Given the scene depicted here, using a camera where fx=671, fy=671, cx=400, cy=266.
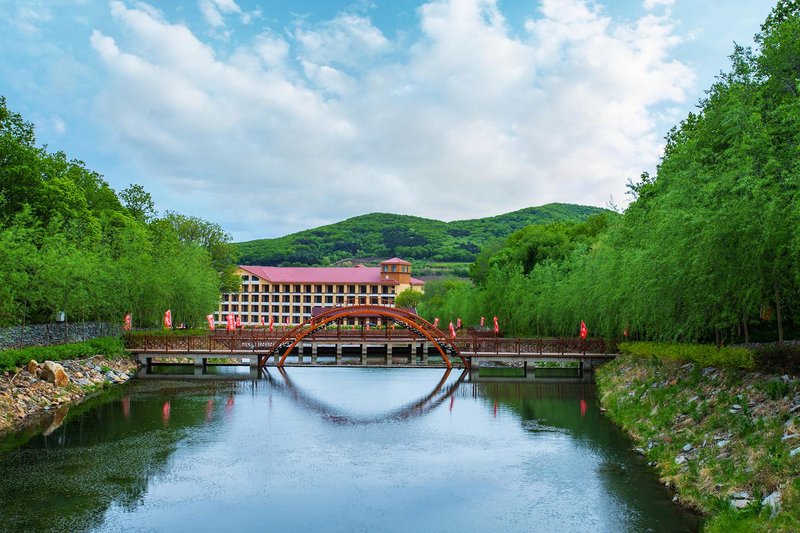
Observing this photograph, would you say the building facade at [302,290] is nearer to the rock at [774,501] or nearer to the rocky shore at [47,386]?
the rocky shore at [47,386]

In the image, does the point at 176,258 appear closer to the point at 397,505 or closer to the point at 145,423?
the point at 145,423

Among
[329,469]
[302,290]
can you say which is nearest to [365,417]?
[329,469]

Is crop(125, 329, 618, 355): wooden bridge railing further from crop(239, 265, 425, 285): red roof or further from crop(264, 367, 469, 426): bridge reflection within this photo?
crop(239, 265, 425, 285): red roof

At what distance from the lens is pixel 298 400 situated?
100 ft

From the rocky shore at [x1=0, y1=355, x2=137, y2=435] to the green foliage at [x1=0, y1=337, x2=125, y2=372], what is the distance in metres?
0.34

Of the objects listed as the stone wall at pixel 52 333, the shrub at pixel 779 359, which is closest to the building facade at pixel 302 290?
the stone wall at pixel 52 333

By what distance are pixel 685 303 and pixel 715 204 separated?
12.9 feet

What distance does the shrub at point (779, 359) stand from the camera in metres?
15.3

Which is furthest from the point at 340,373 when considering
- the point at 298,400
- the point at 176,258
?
the point at 176,258

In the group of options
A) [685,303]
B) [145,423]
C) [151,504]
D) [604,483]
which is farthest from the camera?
[145,423]

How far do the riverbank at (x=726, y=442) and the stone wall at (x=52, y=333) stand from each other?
26745 millimetres

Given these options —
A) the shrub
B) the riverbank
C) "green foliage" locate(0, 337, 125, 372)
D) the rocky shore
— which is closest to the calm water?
the riverbank

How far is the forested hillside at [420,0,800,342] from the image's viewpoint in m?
16.4

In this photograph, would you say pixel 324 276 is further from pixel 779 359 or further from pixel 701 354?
pixel 779 359
